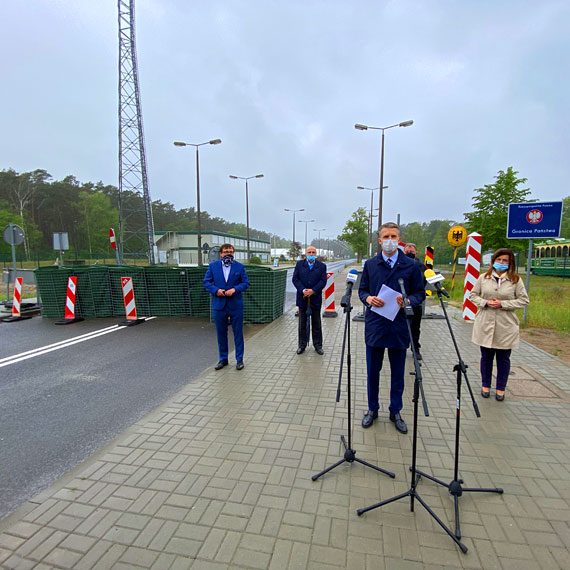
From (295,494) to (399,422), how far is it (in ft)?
4.77

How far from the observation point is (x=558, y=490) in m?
2.62

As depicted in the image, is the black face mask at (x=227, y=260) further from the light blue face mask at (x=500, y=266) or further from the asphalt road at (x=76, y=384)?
the light blue face mask at (x=500, y=266)

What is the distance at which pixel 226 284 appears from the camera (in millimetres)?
5520

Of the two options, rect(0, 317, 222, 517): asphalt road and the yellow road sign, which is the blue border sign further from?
rect(0, 317, 222, 517): asphalt road

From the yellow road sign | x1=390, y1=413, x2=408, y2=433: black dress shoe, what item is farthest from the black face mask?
the yellow road sign

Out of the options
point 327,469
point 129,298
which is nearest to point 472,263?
point 327,469

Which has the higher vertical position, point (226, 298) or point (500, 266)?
point (500, 266)

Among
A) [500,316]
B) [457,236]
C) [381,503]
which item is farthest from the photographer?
[457,236]

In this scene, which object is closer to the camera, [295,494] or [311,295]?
[295,494]

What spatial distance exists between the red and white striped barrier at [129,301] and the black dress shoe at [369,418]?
7171mm

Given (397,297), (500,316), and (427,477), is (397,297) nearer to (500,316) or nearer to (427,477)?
(427,477)

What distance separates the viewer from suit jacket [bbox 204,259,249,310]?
5426mm

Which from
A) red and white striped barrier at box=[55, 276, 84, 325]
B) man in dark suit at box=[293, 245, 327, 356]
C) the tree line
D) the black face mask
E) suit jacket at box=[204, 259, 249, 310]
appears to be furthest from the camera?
the tree line

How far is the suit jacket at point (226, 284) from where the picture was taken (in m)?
5.43
